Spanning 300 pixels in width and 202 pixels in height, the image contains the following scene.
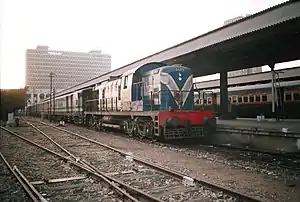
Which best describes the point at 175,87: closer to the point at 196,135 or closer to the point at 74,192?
the point at 196,135

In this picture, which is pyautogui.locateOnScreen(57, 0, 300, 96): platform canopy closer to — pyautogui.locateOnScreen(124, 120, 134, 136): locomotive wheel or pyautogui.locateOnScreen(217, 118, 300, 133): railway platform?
pyautogui.locateOnScreen(217, 118, 300, 133): railway platform

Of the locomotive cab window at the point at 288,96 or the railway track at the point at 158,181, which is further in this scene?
the locomotive cab window at the point at 288,96

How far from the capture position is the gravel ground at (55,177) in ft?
18.2

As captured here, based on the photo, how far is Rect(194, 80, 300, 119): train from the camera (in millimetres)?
22891

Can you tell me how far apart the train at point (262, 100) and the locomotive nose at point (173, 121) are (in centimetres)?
835

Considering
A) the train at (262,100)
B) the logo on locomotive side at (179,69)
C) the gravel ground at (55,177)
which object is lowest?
the gravel ground at (55,177)

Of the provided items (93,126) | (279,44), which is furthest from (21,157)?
(279,44)

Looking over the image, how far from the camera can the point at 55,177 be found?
7.09m

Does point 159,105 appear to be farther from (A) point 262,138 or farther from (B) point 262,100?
(B) point 262,100

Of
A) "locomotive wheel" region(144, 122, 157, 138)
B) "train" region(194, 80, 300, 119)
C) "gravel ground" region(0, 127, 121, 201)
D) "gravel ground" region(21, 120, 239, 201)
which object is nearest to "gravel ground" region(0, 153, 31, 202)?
"gravel ground" region(0, 127, 121, 201)

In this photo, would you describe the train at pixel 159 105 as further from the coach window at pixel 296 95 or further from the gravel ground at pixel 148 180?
the coach window at pixel 296 95

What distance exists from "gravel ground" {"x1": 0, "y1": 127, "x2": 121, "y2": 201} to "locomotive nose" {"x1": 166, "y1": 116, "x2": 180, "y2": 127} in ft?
15.6

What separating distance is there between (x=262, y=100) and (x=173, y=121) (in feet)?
51.1

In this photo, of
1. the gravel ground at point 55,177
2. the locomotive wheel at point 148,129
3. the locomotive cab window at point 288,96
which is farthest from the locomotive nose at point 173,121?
the locomotive cab window at point 288,96
